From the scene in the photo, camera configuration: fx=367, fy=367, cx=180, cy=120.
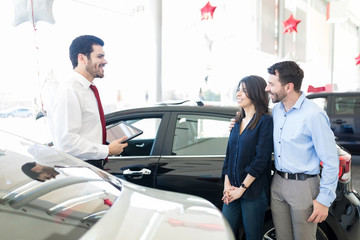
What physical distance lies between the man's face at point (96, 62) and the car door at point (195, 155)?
666 millimetres

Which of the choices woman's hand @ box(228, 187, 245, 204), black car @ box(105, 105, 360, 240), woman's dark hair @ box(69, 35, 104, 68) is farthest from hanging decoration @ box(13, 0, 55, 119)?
woman's hand @ box(228, 187, 245, 204)

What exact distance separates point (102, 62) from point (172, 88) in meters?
5.05

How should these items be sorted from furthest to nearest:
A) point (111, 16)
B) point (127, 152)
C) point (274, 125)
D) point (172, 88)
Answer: point (172, 88), point (111, 16), point (127, 152), point (274, 125)

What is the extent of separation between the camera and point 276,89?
1.91 m

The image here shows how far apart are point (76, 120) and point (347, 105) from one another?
5.68m

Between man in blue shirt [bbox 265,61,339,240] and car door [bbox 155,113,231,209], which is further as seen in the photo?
car door [bbox 155,113,231,209]

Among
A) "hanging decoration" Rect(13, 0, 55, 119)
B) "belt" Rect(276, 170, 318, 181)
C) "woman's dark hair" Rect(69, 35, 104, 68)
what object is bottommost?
"belt" Rect(276, 170, 318, 181)

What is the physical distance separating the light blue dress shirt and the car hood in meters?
0.62

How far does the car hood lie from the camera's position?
109 cm

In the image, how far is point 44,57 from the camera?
4.44 meters

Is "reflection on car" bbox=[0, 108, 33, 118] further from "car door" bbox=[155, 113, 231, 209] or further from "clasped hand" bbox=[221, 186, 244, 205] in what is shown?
"clasped hand" bbox=[221, 186, 244, 205]

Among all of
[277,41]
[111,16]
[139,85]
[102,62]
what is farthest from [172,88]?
[277,41]

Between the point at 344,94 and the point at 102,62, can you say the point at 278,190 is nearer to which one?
the point at 102,62

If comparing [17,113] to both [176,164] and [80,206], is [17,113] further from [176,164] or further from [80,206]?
[80,206]
